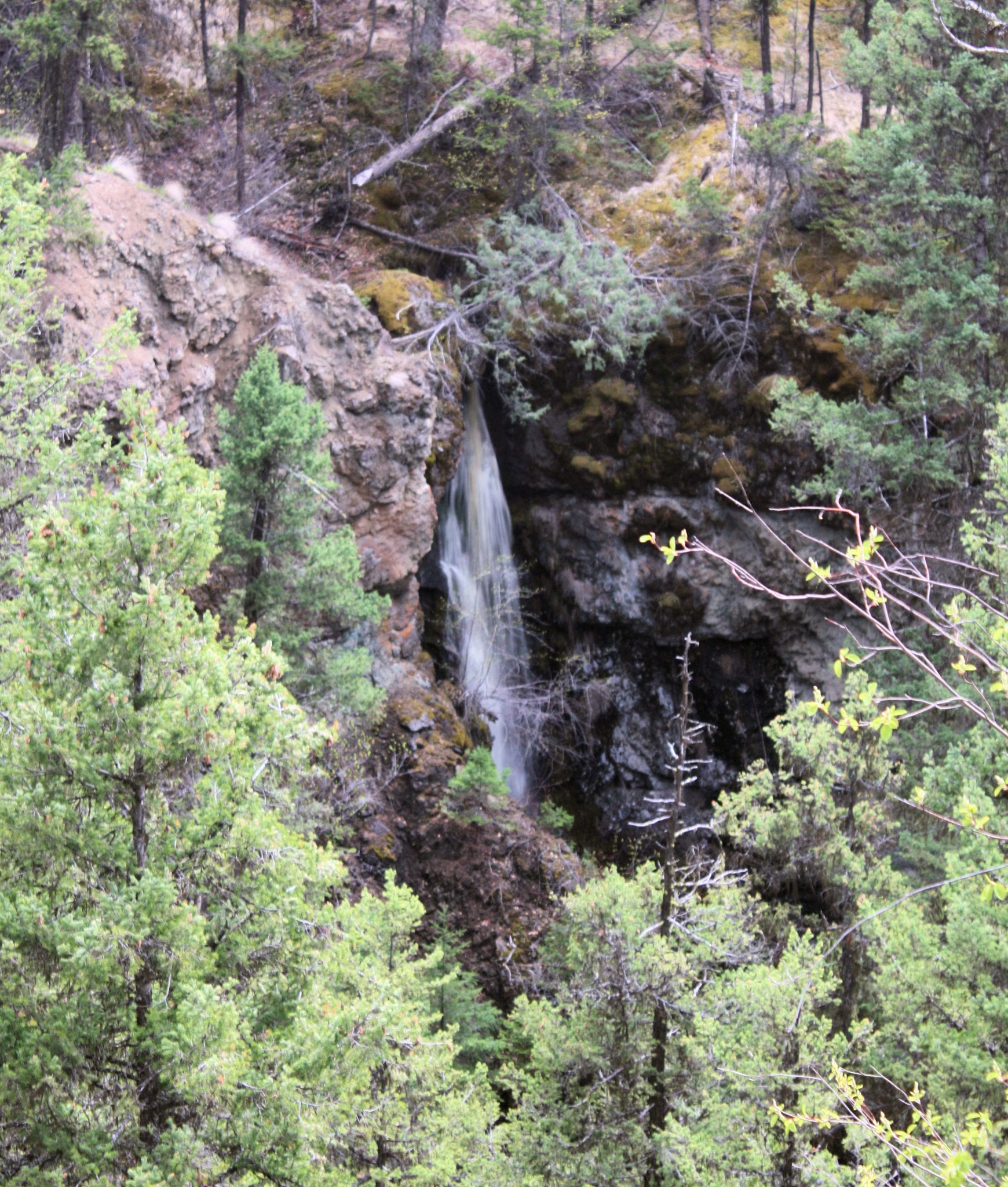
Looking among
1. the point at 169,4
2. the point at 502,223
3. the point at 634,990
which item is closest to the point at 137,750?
the point at 634,990

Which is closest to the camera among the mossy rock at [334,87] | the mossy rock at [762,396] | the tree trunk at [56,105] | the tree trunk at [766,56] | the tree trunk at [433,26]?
the tree trunk at [56,105]

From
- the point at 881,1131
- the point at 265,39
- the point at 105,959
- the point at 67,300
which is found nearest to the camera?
the point at 881,1131

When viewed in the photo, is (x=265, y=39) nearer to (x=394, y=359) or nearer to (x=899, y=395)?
(x=394, y=359)

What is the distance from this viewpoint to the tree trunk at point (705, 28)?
21766 millimetres

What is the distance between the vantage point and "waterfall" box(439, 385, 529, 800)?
62.2ft

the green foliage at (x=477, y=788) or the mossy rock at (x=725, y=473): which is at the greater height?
the mossy rock at (x=725, y=473)

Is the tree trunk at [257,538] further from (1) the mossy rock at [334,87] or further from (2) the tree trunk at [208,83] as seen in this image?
(1) the mossy rock at [334,87]

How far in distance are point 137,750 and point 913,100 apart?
49.7 feet

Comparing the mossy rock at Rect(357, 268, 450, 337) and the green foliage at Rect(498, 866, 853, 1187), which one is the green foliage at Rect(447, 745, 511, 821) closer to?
the green foliage at Rect(498, 866, 853, 1187)

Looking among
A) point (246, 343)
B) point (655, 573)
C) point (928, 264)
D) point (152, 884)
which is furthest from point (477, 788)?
point (928, 264)

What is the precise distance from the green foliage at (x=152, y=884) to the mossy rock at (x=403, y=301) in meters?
12.0

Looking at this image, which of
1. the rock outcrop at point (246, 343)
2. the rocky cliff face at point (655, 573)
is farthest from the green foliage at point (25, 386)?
the rocky cliff face at point (655, 573)

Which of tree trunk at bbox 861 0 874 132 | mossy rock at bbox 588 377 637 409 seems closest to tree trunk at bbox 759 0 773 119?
tree trunk at bbox 861 0 874 132

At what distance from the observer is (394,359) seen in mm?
16828
